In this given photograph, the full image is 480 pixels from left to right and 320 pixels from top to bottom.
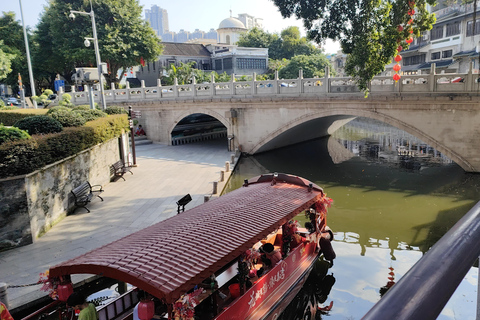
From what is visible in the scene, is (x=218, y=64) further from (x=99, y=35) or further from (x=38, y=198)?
(x=38, y=198)

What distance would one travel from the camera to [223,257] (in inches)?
241

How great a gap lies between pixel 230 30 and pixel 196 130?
4992 centimetres

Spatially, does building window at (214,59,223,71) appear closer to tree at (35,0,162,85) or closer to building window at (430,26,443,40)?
tree at (35,0,162,85)

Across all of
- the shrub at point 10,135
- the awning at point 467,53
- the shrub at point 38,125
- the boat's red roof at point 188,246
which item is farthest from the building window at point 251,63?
the boat's red roof at point 188,246

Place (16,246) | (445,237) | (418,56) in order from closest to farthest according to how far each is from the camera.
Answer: (445,237) → (16,246) → (418,56)

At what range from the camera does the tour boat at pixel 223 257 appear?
5473 mm

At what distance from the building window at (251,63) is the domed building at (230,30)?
25.4 m

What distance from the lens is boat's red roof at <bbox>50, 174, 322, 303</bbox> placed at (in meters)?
5.37

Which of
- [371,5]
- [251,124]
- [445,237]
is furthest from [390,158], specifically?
[445,237]

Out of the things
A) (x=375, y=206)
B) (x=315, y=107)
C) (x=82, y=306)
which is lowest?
(x=375, y=206)

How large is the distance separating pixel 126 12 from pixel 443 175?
101 feet

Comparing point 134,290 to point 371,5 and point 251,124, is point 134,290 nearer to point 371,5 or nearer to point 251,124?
point 371,5

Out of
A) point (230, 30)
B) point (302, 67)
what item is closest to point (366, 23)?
point (302, 67)

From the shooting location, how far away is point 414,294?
0.84 meters
